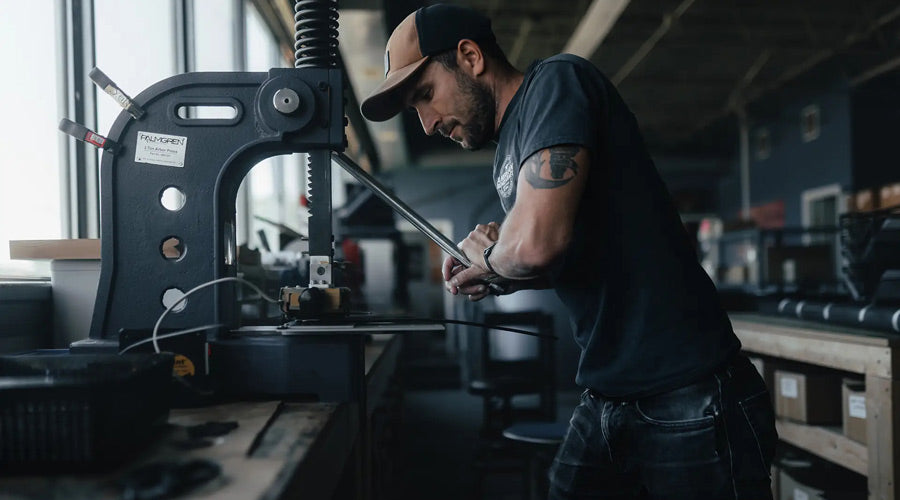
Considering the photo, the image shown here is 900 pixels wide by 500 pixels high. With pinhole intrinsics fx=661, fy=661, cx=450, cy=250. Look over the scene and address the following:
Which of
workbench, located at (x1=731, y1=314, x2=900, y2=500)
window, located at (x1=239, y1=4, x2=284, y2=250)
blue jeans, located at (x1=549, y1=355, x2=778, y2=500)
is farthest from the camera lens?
window, located at (x1=239, y1=4, x2=284, y2=250)

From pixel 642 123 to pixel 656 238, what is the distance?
33.8ft

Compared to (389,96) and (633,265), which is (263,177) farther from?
(633,265)

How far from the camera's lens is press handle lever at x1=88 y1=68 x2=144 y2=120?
105cm

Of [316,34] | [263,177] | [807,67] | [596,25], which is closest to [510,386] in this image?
[316,34]

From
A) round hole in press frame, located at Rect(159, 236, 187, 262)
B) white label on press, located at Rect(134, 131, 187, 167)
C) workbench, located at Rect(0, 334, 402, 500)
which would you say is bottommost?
workbench, located at Rect(0, 334, 402, 500)

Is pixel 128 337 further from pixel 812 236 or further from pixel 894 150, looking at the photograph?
pixel 812 236

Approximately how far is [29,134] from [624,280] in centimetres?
165

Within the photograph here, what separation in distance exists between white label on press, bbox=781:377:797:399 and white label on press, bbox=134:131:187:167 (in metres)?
2.24

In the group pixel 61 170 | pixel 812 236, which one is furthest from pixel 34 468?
pixel 812 236

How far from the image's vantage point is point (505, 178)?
3.99ft

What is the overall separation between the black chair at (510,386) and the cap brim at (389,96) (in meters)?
1.60

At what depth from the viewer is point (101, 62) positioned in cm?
212

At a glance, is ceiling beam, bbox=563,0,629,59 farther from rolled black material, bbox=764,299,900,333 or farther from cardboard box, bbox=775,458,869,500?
cardboard box, bbox=775,458,869,500

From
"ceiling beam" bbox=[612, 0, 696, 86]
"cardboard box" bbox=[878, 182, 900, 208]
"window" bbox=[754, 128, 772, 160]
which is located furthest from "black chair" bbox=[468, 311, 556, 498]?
"window" bbox=[754, 128, 772, 160]
